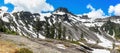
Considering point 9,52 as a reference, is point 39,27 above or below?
above

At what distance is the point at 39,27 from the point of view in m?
180

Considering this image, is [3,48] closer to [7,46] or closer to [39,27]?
[7,46]

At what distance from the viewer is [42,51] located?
36.9 m

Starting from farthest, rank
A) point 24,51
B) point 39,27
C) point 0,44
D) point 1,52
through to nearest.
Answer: point 39,27 → point 0,44 → point 24,51 → point 1,52

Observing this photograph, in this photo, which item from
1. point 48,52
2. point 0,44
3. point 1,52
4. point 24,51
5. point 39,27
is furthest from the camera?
point 39,27

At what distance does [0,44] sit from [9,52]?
4560 mm

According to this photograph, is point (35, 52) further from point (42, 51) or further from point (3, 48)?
point (3, 48)

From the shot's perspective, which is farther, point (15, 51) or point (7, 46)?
point (7, 46)

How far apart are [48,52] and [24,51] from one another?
Result: 5.54m

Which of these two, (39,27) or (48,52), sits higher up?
(39,27)

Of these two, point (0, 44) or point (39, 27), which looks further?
point (39, 27)

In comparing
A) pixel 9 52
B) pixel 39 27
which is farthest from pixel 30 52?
pixel 39 27

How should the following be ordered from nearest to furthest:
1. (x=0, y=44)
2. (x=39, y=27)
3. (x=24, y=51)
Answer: (x=24, y=51)
(x=0, y=44)
(x=39, y=27)

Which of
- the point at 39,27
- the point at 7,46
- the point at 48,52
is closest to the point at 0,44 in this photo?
the point at 7,46
